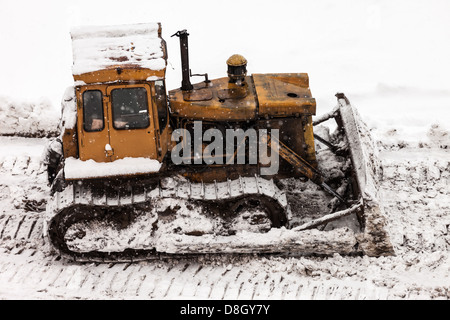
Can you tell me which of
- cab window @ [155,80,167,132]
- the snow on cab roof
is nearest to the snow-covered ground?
cab window @ [155,80,167,132]

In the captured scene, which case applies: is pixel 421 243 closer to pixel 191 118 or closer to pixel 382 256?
pixel 382 256

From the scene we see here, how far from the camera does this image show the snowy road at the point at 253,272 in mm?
6551

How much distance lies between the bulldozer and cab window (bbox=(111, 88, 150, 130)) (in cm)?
1

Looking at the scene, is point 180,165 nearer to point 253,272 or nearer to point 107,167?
point 107,167

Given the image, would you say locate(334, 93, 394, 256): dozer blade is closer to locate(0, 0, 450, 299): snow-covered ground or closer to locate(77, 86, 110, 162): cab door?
locate(0, 0, 450, 299): snow-covered ground

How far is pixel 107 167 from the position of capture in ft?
22.5

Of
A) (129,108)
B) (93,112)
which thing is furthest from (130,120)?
(93,112)

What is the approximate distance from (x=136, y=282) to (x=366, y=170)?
122 inches

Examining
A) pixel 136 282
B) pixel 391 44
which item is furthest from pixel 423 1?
pixel 136 282

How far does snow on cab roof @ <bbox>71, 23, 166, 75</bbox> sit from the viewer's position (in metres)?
6.61

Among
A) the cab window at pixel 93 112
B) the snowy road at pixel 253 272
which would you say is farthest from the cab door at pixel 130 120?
the snowy road at pixel 253 272

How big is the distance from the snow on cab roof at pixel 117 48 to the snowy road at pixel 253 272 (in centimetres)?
244

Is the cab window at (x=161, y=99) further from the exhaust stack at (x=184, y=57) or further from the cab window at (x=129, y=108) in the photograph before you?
the exhaust stack at (x=184, y=57)

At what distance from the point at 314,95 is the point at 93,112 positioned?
5568 millimetres
